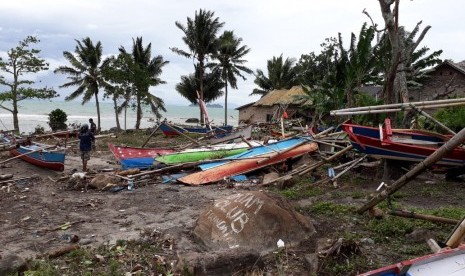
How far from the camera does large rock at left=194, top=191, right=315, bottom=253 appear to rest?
5.62 m

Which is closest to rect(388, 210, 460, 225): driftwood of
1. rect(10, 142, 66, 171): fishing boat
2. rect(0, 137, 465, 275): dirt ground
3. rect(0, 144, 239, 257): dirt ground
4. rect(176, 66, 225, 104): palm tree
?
rect(0, 137, 465, 275): dirt ground

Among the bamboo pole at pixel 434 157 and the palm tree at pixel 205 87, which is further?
the palm tree at pixel 205 87

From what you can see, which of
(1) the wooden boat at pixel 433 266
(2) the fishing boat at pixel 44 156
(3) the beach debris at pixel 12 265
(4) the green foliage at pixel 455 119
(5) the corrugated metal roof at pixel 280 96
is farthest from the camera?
(5) the corrugated metal roof at pixel 280 96

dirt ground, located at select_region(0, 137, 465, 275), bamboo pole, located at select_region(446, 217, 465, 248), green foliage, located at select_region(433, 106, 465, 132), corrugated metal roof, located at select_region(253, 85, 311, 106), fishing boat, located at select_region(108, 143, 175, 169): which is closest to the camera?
bamboo pole, located at select_region(446, 217, 465, 248)

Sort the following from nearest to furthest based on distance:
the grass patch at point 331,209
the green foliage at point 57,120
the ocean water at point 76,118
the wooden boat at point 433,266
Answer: the wooden boat at point 433,266, the grass patch at point 331,209, the green foliage at point 57,120, the ocean water at point 76,118

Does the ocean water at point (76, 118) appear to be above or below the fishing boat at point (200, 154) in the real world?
below

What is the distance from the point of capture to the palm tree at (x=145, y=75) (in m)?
30.2

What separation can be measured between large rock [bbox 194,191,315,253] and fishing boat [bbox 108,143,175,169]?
20.5ft

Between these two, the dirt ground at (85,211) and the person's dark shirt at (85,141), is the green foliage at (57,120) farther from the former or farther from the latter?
the dirt ground at (85,211)

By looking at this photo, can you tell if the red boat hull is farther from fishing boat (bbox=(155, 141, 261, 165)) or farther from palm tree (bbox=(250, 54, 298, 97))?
palm tree (bbox=(250, 54, 298, 97))

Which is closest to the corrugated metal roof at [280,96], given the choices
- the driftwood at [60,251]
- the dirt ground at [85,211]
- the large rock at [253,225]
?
the dirt ground at [85,211]

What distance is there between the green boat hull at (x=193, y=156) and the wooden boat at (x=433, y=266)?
9051mm

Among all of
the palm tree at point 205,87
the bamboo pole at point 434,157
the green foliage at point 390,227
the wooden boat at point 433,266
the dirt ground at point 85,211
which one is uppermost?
the palm tree at point 205,87

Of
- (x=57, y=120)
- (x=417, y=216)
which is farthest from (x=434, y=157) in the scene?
(x=57, y=120)
